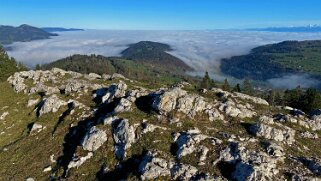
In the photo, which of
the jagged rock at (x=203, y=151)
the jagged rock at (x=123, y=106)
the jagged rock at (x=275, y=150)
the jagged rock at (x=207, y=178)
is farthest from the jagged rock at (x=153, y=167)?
the jagged rock at (x=123, y=106)

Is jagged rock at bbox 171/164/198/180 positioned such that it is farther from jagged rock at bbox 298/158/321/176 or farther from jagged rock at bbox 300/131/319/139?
jagged rock at bbox 300/131/319/139

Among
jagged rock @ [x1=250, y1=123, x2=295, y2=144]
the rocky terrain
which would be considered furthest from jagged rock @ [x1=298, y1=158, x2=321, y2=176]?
jagged rock @ [x1=250, y1=123, x2=295, y2=144]

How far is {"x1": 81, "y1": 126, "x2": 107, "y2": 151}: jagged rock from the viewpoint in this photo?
49803mm

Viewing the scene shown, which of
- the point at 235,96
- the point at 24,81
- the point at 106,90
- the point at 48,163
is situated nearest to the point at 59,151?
the point at 48,163

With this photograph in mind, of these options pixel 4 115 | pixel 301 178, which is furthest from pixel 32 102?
pixel 301 178

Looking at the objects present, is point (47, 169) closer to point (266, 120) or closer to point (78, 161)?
point (78, 161)

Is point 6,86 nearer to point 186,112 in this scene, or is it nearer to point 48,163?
point 48,163

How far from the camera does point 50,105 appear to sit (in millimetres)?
65125

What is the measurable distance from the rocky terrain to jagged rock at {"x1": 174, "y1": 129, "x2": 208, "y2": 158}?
7 centimetres

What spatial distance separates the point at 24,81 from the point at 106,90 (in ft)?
83.7

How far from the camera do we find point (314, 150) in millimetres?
48344

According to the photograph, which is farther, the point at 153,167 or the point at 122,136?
the point at 122,136

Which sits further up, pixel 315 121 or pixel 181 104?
pixel 181 104

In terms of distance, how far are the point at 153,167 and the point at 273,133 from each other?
59.3 feet
